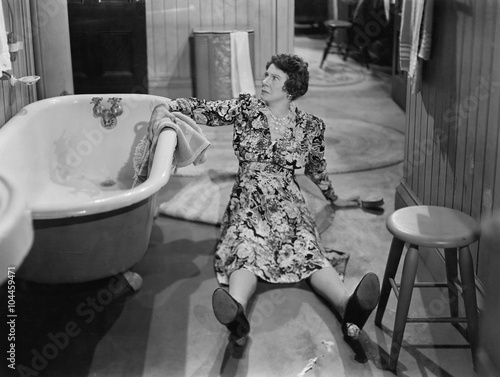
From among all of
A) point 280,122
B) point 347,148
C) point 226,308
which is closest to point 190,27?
A: point 347,148

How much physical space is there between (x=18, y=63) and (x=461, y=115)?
7.02ft

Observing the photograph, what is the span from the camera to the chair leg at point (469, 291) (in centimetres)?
249

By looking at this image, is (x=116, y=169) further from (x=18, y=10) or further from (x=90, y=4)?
(x=90, y=4)

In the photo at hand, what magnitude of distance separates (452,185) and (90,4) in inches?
120

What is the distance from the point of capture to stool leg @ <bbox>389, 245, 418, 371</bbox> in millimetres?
2531

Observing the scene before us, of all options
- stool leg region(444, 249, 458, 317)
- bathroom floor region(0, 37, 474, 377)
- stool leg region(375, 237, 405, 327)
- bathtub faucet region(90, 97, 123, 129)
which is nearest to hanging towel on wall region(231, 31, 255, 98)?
bathtub faucet region(90, 97, 123, 129)

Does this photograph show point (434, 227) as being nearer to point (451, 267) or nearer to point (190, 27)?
point (451, 267)

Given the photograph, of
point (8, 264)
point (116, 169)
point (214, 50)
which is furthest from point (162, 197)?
point (8, 264)

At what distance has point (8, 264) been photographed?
1.43 m

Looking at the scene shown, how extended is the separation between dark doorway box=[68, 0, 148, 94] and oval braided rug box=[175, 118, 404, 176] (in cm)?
72

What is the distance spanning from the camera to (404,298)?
2537mm

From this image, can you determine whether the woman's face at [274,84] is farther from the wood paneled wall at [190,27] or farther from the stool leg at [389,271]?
the wood paneled wall at [190,27]

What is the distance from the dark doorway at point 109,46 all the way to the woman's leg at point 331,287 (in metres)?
2.79

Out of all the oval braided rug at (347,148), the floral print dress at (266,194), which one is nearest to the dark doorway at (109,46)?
the oval braided rug at (347,148)
